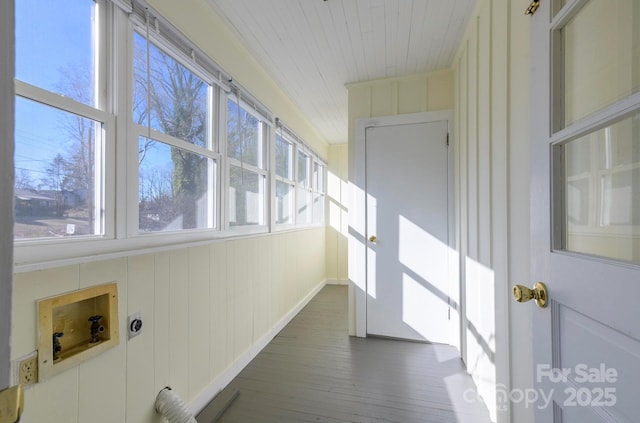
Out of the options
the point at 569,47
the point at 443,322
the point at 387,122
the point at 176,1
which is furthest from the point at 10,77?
the point at 443,322

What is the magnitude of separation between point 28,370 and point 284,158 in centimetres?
286

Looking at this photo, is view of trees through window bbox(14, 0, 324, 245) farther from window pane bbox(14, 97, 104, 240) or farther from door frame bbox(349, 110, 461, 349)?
door frame bbox(349, 110, 461, 349)

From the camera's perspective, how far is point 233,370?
2051 mm

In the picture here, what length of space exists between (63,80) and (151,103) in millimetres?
403

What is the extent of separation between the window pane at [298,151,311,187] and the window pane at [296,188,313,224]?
14 cm

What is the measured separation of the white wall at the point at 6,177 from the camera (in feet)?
1.17

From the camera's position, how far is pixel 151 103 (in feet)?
4.66

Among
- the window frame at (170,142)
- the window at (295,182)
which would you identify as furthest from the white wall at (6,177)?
the window at (295,182)

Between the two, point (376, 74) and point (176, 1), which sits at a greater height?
point (376, 74)

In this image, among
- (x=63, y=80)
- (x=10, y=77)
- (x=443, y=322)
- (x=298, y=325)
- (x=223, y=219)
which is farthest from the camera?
(x=298, y=325)

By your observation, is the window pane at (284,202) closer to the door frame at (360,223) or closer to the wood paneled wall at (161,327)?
A: the wood paneled wall at (161,327)

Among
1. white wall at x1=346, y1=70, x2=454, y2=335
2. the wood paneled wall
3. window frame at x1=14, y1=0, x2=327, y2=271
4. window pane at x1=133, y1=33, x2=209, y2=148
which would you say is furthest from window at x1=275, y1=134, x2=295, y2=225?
window frame at x1=14, y1=0, x2=327, y2=271

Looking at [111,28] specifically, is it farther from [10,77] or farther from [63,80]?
[10,77]

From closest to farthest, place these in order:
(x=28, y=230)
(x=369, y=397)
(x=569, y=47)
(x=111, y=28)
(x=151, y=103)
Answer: (x=569, y=47)
(x=28, y=230)
(x=111, y=28)
(x=151, y=103)
(x=369, y=397)
